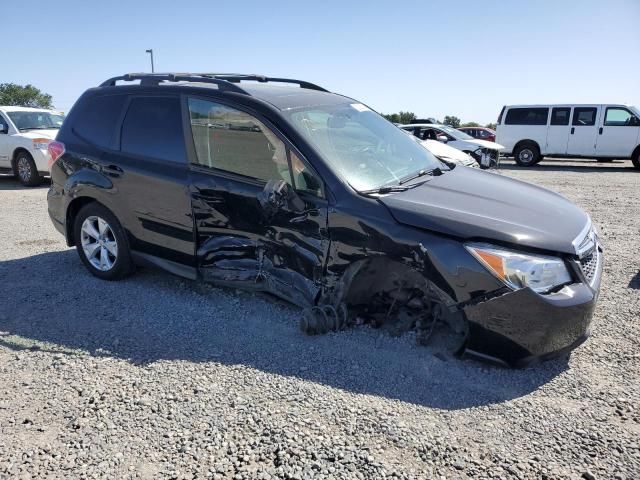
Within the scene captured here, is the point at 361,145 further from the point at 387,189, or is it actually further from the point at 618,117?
the point at 618,117

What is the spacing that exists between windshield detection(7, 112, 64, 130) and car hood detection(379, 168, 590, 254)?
33.9 ft

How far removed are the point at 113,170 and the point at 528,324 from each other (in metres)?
3.59

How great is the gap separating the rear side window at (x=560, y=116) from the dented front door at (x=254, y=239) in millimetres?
16461

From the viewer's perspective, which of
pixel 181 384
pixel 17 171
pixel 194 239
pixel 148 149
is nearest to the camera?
pixel 181 384

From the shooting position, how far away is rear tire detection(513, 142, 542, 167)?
1795 centimetres

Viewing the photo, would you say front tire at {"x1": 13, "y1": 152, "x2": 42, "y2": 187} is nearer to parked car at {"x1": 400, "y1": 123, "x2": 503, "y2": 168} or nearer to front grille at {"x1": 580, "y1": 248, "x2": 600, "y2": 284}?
parked car at {"x1": 400, "y1": 123, "x2": 503, "y2": 168}

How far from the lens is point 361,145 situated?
159 inches

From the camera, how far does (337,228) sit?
339cm

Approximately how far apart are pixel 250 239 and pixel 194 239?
554 millimetres

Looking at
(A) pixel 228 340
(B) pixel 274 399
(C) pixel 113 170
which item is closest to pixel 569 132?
(C) pixel 113 170

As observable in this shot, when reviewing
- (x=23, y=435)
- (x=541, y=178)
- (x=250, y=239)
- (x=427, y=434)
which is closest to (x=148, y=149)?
(x=250, y=239)

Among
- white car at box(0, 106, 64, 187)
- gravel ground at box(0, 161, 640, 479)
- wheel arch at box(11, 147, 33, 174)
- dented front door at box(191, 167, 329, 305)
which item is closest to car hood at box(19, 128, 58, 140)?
white car at box(0, 106, 64, 187)

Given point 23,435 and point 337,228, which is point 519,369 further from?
point 23,435

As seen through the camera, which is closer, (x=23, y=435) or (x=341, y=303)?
(x=23, y=435)
